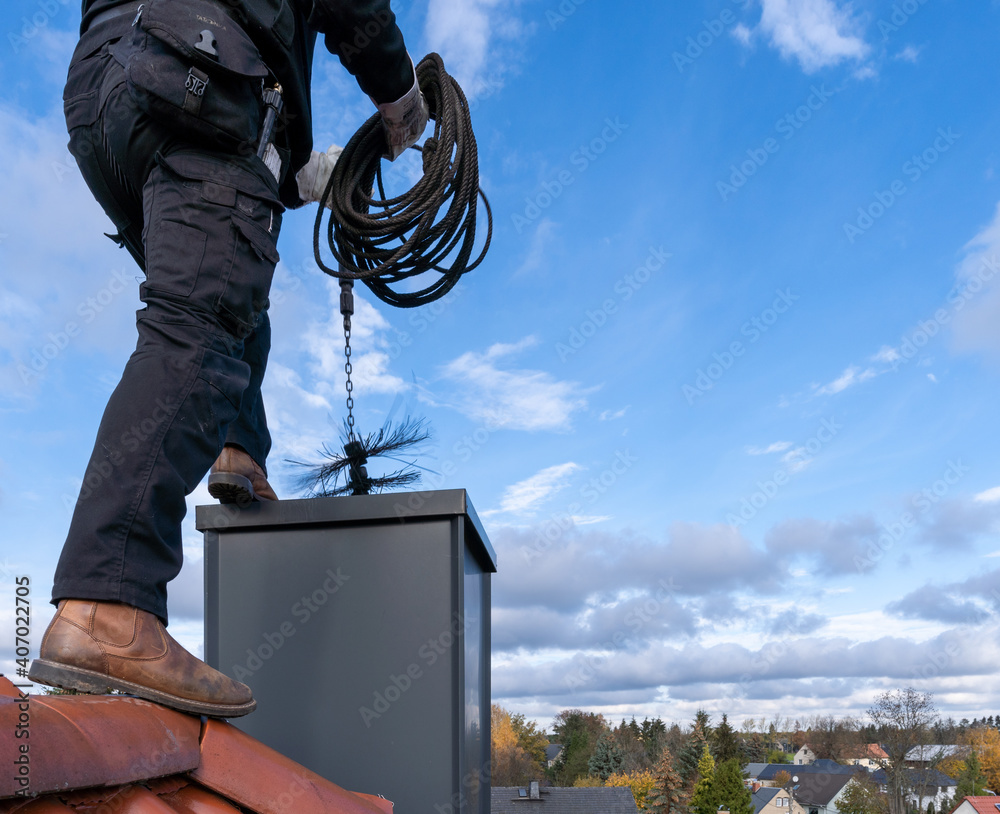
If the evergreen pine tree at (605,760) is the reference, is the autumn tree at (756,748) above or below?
below

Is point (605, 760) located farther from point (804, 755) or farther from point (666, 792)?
point (804, 755)

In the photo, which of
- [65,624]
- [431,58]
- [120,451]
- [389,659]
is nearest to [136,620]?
[65,624]

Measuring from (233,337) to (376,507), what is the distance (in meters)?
0.64

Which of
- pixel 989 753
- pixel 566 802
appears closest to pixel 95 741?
pixel 566 802

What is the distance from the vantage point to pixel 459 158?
2.54 meters

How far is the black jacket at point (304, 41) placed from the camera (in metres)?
1.58

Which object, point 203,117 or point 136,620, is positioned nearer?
point 136,620

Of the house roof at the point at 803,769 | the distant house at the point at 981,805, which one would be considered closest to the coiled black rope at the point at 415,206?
the distant house at the point at 981,805

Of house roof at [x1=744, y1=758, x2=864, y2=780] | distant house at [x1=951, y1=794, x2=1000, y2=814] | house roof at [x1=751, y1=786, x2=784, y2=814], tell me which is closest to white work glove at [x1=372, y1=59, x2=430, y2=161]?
distant house at [x1=951, y1=794, x2=1000, y2=814]

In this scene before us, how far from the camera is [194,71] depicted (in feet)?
4.44

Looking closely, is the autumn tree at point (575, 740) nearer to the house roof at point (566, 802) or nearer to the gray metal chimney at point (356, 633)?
the house roof at point (566, 802)

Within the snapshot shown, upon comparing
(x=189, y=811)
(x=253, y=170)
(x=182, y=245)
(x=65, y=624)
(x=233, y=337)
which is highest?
(x=253, y=170)

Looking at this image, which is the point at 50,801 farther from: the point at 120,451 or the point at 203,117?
the point at 203,117

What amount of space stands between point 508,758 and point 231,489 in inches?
2051
